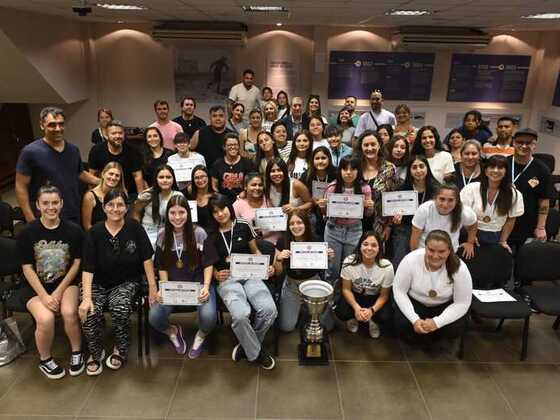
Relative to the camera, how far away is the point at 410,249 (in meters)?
3.82

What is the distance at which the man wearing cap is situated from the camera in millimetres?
3978

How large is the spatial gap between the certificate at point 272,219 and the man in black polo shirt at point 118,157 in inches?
55.9

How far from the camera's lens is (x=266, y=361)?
334cm

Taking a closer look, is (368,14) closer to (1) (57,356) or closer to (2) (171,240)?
(2) (171,240)

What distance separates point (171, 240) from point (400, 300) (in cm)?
182

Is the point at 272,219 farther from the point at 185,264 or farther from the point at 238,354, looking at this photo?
the point at 238,354

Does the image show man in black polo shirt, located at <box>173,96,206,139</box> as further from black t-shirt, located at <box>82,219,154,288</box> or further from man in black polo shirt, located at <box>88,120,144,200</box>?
black t-shirt, located at <box>82,219,154,288</box>

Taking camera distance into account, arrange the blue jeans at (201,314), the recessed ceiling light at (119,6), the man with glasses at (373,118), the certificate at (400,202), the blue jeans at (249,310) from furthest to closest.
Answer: the man with glasses at (373,118) < the recessed ceiling light at (119,6) < the certificate at (400,202) < the blue jeans at (201,314) < the blue jeans at (249,310)

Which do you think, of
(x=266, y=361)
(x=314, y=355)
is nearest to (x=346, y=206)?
(x=314, y=355)

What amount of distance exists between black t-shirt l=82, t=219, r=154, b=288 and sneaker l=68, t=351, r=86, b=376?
531 millimetres

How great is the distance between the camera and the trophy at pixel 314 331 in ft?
10.9

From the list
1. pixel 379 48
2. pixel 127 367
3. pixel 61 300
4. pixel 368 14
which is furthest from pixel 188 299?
pixel 379 48

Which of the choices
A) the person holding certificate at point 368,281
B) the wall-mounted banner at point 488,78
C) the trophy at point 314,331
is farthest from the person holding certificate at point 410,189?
the wall-mounted banner at point 488,78

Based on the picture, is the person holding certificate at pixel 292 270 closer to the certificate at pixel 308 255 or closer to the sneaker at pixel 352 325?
the certificate at pixel 308 255
